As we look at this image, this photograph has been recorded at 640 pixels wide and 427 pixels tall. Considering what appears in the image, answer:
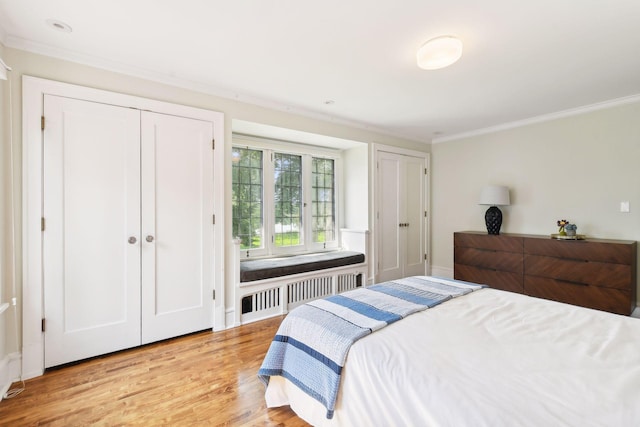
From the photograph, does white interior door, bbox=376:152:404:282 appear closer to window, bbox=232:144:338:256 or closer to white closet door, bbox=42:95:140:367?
window, bbox=232:144:338:256

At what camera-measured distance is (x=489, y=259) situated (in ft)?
12.5

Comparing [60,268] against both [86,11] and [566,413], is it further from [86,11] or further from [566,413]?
[566,413]

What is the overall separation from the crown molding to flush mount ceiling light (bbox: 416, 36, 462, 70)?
249cm

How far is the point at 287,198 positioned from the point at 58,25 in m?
2.66

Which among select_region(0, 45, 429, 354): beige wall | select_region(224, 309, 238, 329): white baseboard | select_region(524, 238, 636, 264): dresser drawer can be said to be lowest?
select_region(224, 309, 238, 329): white baseboard

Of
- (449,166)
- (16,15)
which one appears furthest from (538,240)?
(16,15)

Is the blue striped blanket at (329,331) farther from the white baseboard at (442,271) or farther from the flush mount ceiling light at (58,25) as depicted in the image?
the white baseboard at (442,271)

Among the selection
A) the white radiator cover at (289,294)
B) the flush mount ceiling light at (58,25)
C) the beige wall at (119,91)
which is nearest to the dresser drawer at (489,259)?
the white radiator cover at (289,294)

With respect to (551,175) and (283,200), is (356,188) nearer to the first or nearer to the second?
(283,200)

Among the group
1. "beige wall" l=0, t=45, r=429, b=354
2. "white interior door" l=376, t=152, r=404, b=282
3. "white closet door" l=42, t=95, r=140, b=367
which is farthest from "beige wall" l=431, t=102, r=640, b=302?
"white closet door" l=42, t=95, r=140, b=367

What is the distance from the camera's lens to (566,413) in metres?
0.86

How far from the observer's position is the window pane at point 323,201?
432cm

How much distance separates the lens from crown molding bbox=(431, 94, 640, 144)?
3.17 meters

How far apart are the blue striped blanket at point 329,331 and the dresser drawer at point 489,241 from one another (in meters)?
2.06
